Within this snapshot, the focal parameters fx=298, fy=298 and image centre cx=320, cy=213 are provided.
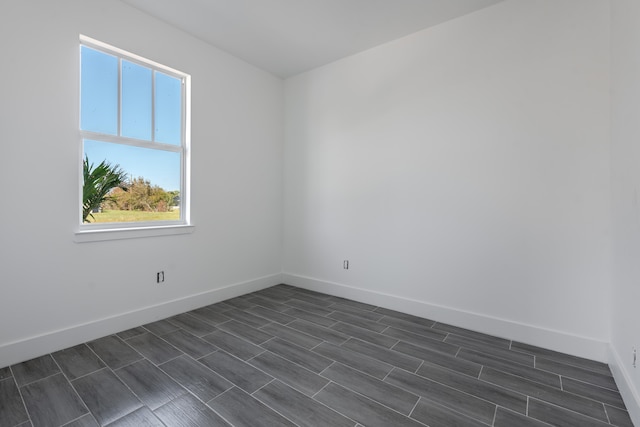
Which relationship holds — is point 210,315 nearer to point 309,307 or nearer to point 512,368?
point 309,307

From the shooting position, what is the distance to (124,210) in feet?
9.07

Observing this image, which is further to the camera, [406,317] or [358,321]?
[406,317]

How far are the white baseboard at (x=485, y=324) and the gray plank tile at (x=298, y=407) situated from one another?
1.69m

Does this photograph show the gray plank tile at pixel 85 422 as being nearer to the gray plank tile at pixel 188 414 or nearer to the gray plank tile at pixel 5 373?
the gray plank tile at pixel 188 414

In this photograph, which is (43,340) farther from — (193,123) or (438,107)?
(438,107)

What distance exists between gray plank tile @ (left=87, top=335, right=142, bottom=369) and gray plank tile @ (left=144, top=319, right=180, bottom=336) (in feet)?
0.86

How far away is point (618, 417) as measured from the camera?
1633mm

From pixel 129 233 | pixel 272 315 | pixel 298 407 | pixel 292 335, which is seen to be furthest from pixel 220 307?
pixel 298 407

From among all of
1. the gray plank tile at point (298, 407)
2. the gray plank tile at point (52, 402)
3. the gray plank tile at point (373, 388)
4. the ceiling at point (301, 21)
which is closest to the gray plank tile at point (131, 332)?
the gray plank tile at point (52, 402)

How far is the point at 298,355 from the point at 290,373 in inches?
9.6

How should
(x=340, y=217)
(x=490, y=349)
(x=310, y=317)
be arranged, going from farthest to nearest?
(x=340, y=217)
(x=310, y=317)
(x=490, y=349)

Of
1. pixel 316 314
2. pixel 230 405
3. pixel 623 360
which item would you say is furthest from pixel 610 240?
pixel 230 405

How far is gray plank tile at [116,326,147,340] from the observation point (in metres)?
2.53

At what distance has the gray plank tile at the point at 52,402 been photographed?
1.58 m
